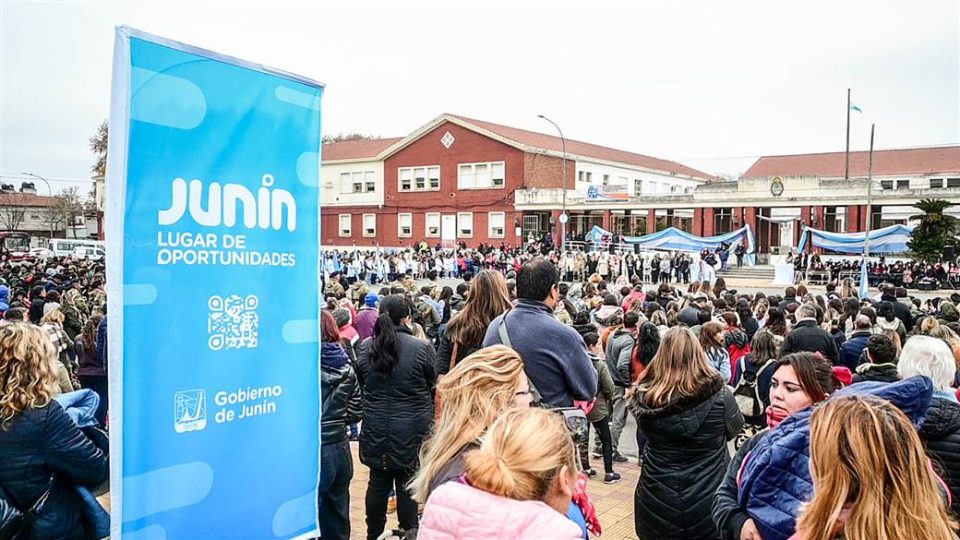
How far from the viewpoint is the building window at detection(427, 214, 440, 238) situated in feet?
158

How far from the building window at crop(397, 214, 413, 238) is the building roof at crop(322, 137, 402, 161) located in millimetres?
5222

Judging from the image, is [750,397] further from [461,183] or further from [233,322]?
[461,183]

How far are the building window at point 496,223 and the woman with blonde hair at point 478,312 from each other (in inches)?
1610

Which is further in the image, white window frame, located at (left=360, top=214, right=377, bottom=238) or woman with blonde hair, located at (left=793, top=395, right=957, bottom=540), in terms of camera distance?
white window frame, located at (left=360, top=214, right=377, bottom=238)

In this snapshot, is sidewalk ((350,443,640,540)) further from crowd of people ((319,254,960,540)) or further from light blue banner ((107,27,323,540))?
light blue banner ((107,27,323,540))

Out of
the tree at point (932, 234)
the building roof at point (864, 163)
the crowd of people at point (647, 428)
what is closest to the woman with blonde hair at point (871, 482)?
the crowd of people at point (647, 428)

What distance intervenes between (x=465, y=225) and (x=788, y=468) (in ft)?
147

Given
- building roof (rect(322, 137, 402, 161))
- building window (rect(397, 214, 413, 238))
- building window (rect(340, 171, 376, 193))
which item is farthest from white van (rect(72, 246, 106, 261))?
building window (rect(397, 214, 413, 238))

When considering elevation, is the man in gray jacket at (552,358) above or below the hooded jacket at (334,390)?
above

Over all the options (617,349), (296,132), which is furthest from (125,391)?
(617,349)

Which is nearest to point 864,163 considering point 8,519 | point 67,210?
point 8,519

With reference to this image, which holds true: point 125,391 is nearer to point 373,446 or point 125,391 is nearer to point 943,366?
point 373,446

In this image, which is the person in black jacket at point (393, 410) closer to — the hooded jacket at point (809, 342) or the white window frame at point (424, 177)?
the hooded jacket at point (809, 342)

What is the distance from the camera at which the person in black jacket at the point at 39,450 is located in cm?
287
